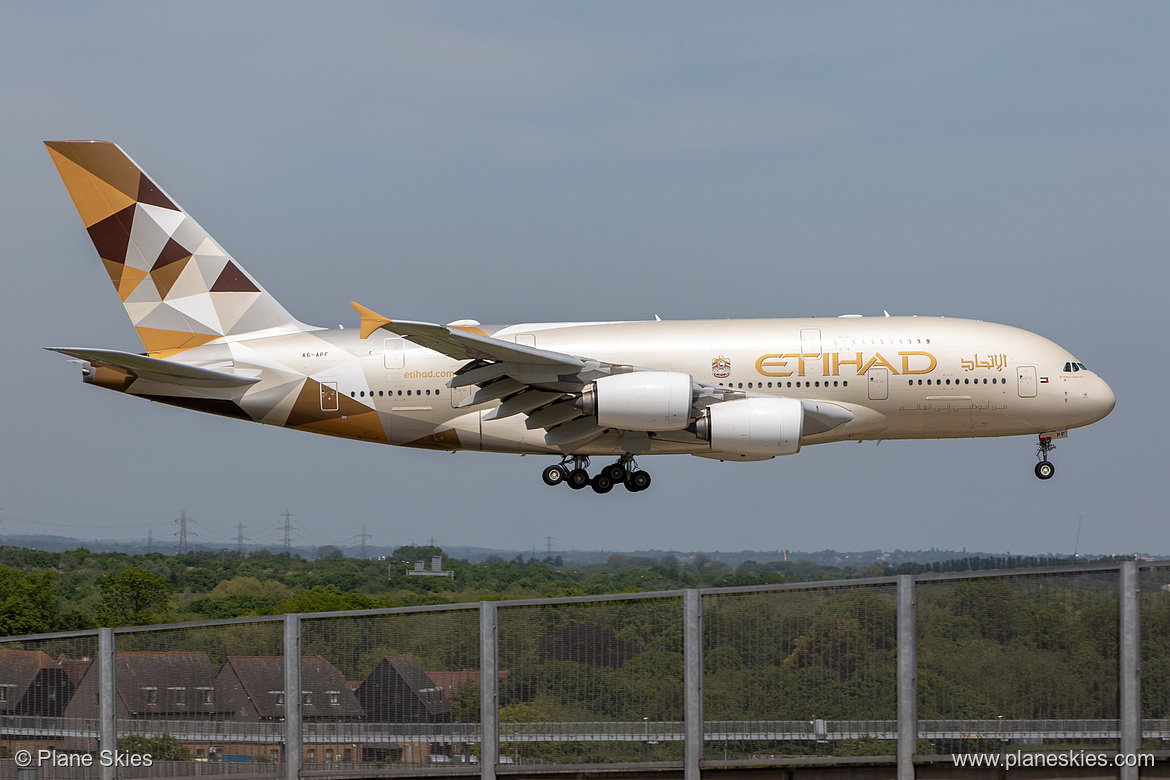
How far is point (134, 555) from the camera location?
83.8 meters

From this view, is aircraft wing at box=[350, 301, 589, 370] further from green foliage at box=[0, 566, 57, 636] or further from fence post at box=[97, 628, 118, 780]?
green foliage at box=[0, 566, 57, 636]

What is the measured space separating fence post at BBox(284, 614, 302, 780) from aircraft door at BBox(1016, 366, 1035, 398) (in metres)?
25.9

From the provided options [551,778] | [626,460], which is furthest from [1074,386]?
[551,778]

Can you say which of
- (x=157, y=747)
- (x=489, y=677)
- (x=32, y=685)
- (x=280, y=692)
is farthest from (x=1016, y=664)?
(x=32, y=685)

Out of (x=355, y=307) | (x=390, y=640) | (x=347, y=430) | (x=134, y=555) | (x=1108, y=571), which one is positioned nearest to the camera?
(x=1108, y=571)

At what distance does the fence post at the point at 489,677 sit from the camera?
14.1 meters

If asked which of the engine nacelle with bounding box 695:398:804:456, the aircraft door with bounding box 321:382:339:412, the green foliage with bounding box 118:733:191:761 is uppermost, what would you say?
the aircraft door with bounding box 321:382:339:412

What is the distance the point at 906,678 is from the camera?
13.4 metres

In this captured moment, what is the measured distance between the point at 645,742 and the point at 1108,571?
5480 millimetres

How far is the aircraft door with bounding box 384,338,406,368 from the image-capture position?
35.9 meters

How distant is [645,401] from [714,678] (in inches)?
757

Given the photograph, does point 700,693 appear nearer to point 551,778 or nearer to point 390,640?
point 551,778

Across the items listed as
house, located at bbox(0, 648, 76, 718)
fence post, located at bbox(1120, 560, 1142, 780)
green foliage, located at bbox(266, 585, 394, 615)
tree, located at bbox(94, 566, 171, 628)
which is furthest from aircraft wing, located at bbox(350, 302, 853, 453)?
tree, located at bbox(94, 566, 171, 628)

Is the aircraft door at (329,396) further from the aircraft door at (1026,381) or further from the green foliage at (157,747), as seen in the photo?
the green foliage at (157,747)
